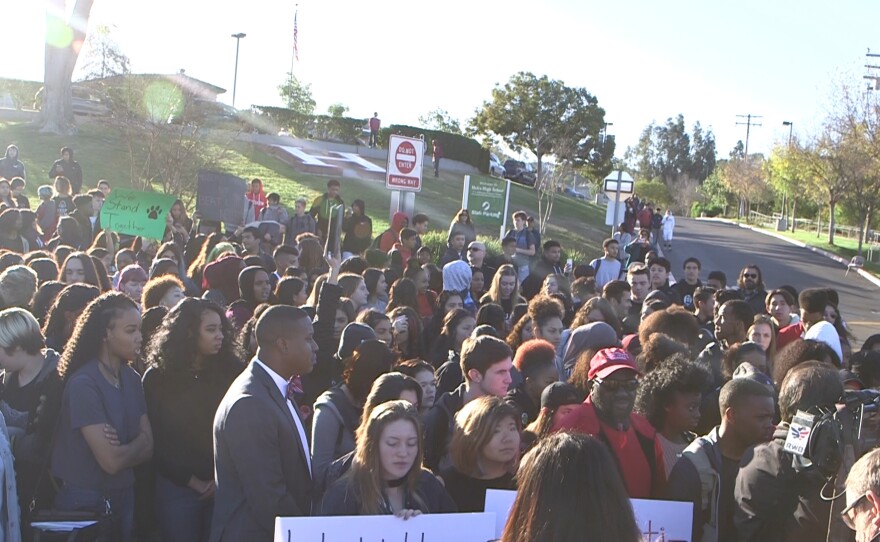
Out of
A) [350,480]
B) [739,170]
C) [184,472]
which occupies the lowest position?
[184,472]

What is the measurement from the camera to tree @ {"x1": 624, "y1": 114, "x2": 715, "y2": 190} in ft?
371

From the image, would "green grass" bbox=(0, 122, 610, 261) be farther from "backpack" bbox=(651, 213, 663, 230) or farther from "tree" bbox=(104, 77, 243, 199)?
"tree" bbox=(104, 77, 243, 199)

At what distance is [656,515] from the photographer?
Result: 4363mm

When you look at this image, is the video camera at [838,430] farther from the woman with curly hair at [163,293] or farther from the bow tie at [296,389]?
the woman with curly hair at [163,293]

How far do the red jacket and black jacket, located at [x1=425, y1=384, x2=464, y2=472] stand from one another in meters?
0.83

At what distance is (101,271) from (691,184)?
307 ft

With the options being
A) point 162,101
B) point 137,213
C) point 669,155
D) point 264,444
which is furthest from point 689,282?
point 669,155

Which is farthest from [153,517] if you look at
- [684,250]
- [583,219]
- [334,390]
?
[583,219]

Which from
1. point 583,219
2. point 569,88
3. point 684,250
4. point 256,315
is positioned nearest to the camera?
point 256,315

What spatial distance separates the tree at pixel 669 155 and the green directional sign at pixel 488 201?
93.2 m

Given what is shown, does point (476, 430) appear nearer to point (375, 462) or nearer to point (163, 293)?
point (375, 462)

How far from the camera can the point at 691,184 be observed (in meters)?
97.2

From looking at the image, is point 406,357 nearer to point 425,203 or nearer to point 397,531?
point 397,531

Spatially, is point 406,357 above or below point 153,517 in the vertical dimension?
above
